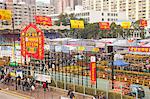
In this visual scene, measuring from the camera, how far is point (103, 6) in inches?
5812

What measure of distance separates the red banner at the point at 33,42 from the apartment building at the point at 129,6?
348ft

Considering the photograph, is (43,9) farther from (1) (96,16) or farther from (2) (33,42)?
(2) (33,42)

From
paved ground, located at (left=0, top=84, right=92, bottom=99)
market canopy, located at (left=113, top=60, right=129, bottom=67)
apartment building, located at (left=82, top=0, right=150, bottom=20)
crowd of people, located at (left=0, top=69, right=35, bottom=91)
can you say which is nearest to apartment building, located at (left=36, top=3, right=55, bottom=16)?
apartment building, located at (left=82, top=0, right=150, bottom=20)

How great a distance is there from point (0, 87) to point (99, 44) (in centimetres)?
1940

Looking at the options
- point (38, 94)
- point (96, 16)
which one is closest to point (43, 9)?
point (96, 16)

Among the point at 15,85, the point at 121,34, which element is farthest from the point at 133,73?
the point at 121,34

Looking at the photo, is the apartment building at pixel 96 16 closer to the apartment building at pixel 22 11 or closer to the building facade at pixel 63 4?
the apartment building at pixel 22 11

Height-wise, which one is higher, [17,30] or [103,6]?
[103,6]

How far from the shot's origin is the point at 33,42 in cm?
2202

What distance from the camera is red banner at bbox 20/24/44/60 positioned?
21.5m

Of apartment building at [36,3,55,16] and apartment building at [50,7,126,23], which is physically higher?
apartment building at [36,3,55,16]

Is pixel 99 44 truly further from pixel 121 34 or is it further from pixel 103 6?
pixel 103 6

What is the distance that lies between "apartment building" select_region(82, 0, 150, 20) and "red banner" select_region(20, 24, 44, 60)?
106051 mm

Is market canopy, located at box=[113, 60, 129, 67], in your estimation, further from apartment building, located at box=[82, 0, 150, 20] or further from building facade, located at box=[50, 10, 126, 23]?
apartment building, located at box=[82, 0, 150, 20]
